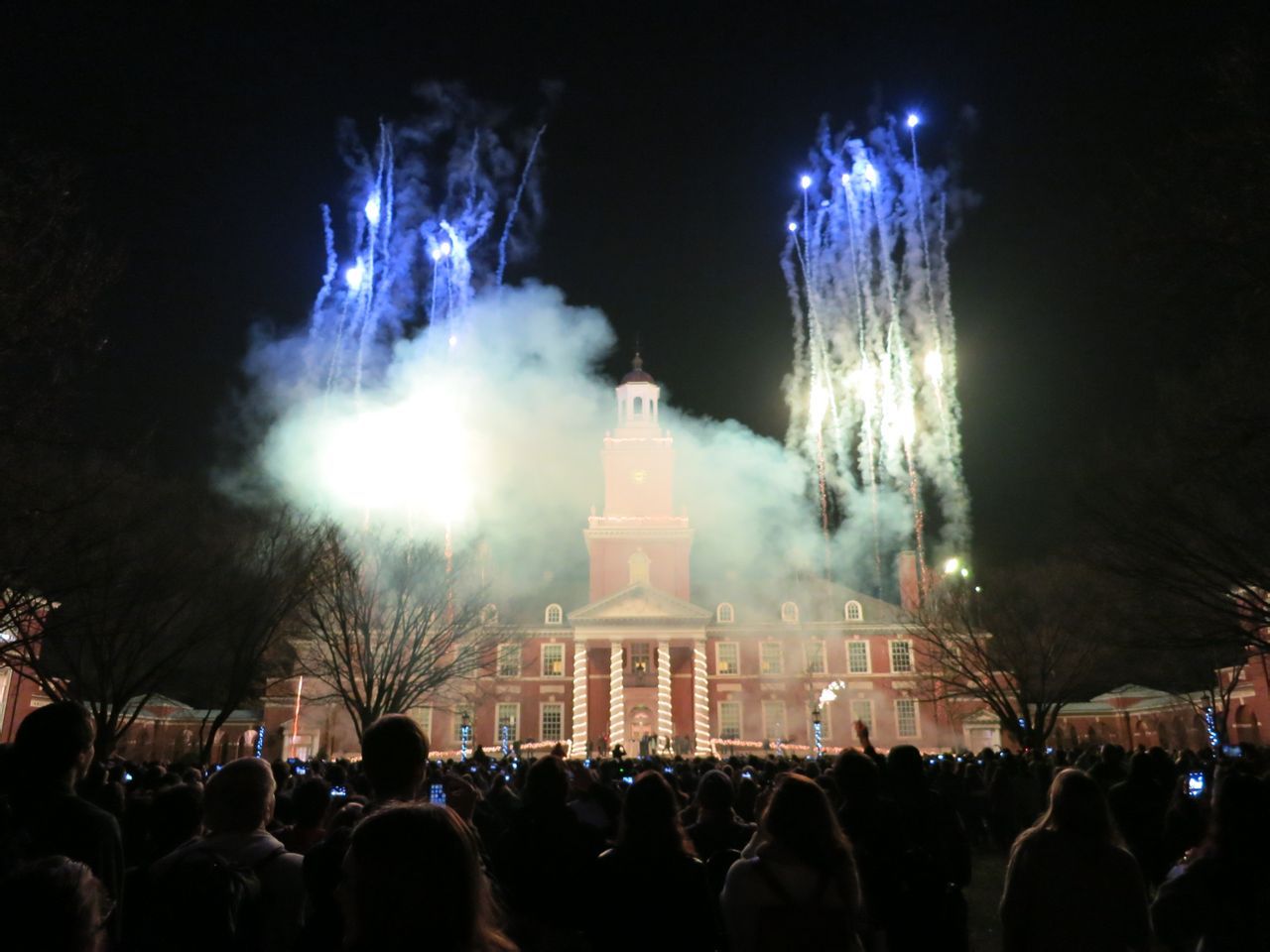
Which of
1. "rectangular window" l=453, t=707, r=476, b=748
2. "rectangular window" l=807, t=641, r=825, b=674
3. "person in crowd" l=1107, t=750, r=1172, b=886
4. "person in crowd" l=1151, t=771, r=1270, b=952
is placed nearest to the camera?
"person in crowd" l=1151, t=771, r=1270, b=952

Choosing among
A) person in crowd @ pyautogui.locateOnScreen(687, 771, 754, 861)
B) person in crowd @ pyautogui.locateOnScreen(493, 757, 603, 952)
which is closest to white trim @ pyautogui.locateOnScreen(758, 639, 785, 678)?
person in crowd @ pyautogui.locateOnScreen(687, 771, 754, 861)

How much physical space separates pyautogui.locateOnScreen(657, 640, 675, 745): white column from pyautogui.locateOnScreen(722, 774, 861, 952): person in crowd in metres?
56.5

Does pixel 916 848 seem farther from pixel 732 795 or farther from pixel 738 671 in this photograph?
pixel 738 671

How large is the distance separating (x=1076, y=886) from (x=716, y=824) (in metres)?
2.45

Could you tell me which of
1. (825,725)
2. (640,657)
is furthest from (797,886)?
(825,725)

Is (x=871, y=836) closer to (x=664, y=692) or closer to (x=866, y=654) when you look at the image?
(x=664, y=692)

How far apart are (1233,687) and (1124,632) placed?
329 inches

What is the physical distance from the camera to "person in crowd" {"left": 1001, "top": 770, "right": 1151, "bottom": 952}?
14.4 feet

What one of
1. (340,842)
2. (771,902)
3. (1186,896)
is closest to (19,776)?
(340,842)

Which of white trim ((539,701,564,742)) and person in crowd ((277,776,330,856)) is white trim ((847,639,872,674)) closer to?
white trim ((539,701,564,742))

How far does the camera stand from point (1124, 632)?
38.5 metres

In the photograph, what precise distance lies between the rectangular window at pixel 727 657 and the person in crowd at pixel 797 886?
199 feet

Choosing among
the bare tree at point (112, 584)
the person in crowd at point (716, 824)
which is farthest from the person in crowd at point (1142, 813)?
the bare tree at point (112, 584)

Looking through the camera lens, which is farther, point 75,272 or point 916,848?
point 75,272
